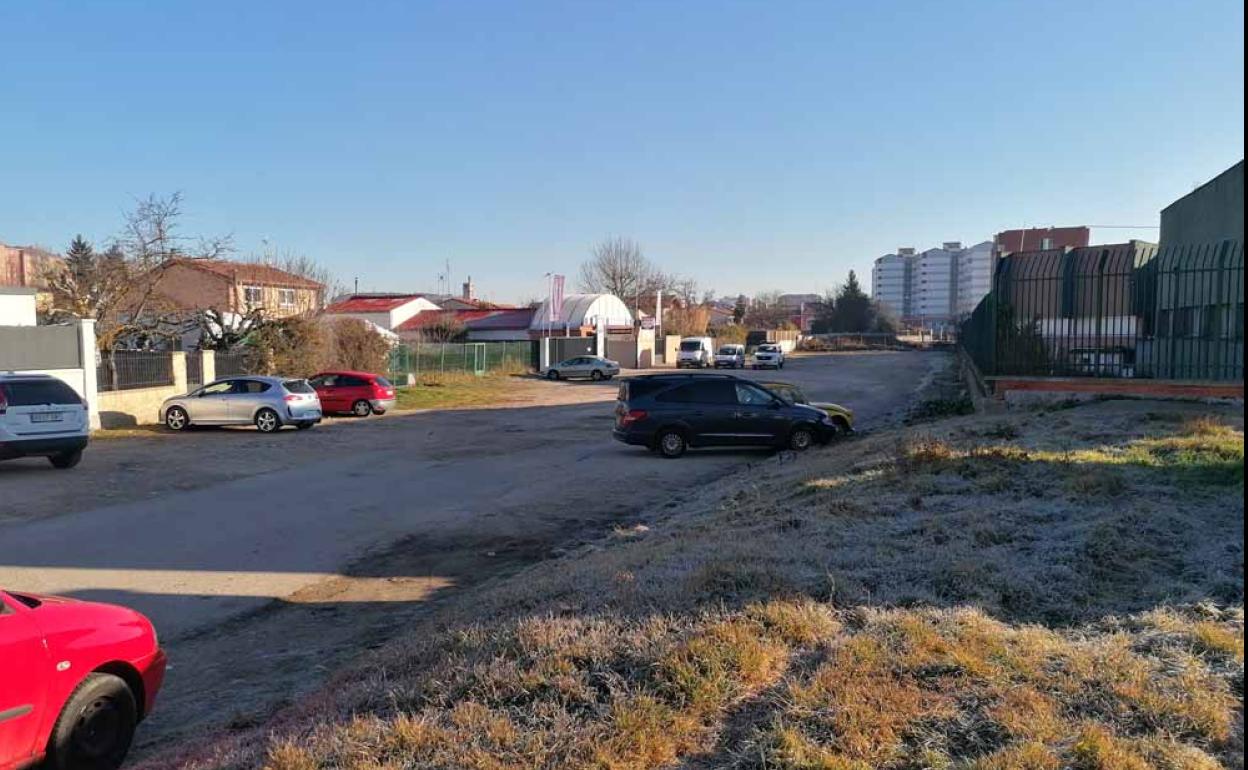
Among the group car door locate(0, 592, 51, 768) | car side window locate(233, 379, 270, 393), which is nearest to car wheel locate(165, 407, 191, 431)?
car side window locate(233, 379, 270, 393)

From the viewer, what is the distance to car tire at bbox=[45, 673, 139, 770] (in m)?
4.20

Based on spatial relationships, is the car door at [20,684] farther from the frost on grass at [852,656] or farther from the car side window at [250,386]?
the car side window at [250,386]

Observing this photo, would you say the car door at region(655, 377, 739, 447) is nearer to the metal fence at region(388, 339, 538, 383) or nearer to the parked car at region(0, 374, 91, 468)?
the parked car at region(0, 374, 91, 468)

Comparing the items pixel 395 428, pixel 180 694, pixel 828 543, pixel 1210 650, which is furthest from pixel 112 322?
pixel 1210 650

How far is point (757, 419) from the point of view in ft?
56.4

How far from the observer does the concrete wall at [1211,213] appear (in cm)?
1719

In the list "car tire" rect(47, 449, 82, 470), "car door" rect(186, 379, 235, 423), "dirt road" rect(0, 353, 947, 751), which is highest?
"car door" rect(186, 379, 235, 423)

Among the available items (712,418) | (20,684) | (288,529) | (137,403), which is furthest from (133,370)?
(20,684)

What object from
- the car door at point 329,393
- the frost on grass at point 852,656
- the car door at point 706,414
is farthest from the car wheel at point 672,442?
the car door at point 329,393

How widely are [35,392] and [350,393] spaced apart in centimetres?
1250

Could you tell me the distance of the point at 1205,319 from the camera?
14078 mm

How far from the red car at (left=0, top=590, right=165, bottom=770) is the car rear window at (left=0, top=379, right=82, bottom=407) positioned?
454 inches

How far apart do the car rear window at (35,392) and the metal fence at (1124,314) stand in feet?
54.0

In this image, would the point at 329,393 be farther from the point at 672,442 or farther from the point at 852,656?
the point at 852,656
